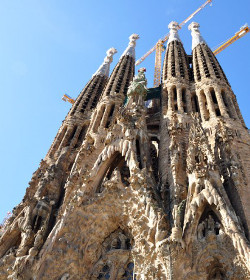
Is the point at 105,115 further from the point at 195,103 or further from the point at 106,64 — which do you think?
the point at 106,64

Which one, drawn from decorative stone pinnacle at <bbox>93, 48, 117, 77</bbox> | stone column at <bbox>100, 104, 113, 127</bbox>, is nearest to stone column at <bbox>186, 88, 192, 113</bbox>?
stone column at <bbox>100, 104, 113, 127</bbox>

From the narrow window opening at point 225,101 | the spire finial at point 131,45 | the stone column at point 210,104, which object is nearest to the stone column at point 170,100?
the stone column at point 210,104

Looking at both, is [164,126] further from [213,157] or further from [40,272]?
[40,272]

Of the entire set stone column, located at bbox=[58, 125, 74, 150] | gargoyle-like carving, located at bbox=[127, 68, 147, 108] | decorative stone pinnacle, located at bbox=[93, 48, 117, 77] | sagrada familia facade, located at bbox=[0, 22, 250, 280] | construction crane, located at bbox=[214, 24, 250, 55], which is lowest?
sagrada familia facade, located at bbox=[0, 22, 250, 280]

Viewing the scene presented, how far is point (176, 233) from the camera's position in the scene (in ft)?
30.9

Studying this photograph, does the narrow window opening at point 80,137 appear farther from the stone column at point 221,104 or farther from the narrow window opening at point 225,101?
the narrow window opening at point 225,101

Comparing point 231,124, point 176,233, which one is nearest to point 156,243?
point 176,233

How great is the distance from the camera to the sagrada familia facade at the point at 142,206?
376 inches

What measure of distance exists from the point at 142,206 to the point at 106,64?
865 inches

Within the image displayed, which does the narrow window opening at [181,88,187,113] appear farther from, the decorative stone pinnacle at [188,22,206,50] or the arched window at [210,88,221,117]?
the decorative stone pinnacle at [188,22,206,50]

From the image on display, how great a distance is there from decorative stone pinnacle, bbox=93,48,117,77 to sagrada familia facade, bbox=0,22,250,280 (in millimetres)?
10836

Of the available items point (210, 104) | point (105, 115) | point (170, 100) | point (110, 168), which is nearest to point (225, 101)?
point (210, 104)

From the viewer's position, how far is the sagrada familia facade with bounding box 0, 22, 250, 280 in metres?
9.55

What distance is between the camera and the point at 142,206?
11344mm
